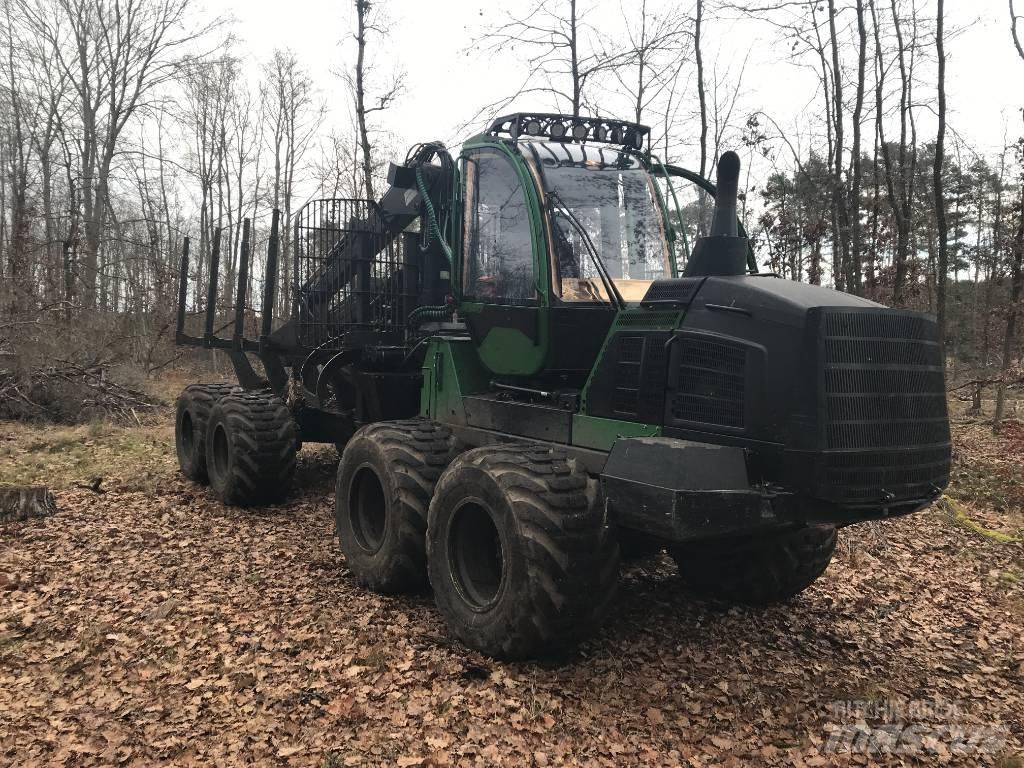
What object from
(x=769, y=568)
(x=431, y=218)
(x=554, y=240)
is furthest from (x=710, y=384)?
(x=431, y=218)

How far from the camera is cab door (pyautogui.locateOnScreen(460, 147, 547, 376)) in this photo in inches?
182

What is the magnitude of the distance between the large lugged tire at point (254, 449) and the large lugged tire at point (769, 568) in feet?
13.7

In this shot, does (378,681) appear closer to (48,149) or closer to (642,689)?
(642,689)

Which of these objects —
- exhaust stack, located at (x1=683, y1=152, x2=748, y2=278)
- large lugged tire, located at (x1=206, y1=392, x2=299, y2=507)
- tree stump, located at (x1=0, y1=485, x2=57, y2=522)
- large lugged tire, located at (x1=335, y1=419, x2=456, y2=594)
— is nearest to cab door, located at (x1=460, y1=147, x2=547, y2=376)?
large lugged tire, located at (x1=335, y1=419, x2=456, y2=594)

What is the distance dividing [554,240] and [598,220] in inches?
15.5

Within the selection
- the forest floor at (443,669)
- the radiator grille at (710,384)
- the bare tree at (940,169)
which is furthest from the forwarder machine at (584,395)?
the bare tree at (940,169)

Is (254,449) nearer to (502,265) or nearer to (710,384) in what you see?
(502,265)

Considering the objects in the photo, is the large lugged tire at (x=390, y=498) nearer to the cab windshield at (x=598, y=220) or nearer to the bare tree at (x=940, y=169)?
the cab windshield at (x=598, y=220)

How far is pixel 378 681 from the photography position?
3.83m

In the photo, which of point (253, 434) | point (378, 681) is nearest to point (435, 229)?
point (253, 434)

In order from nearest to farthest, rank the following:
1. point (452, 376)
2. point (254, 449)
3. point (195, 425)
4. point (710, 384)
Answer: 1. point (710, 384)
2. point (452, 376)
3. point (254, 449)
4. point (195, 425)

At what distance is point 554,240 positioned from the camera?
4551mm

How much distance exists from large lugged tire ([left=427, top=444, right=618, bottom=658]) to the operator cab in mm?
863

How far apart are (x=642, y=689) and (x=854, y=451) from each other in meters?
1.64
